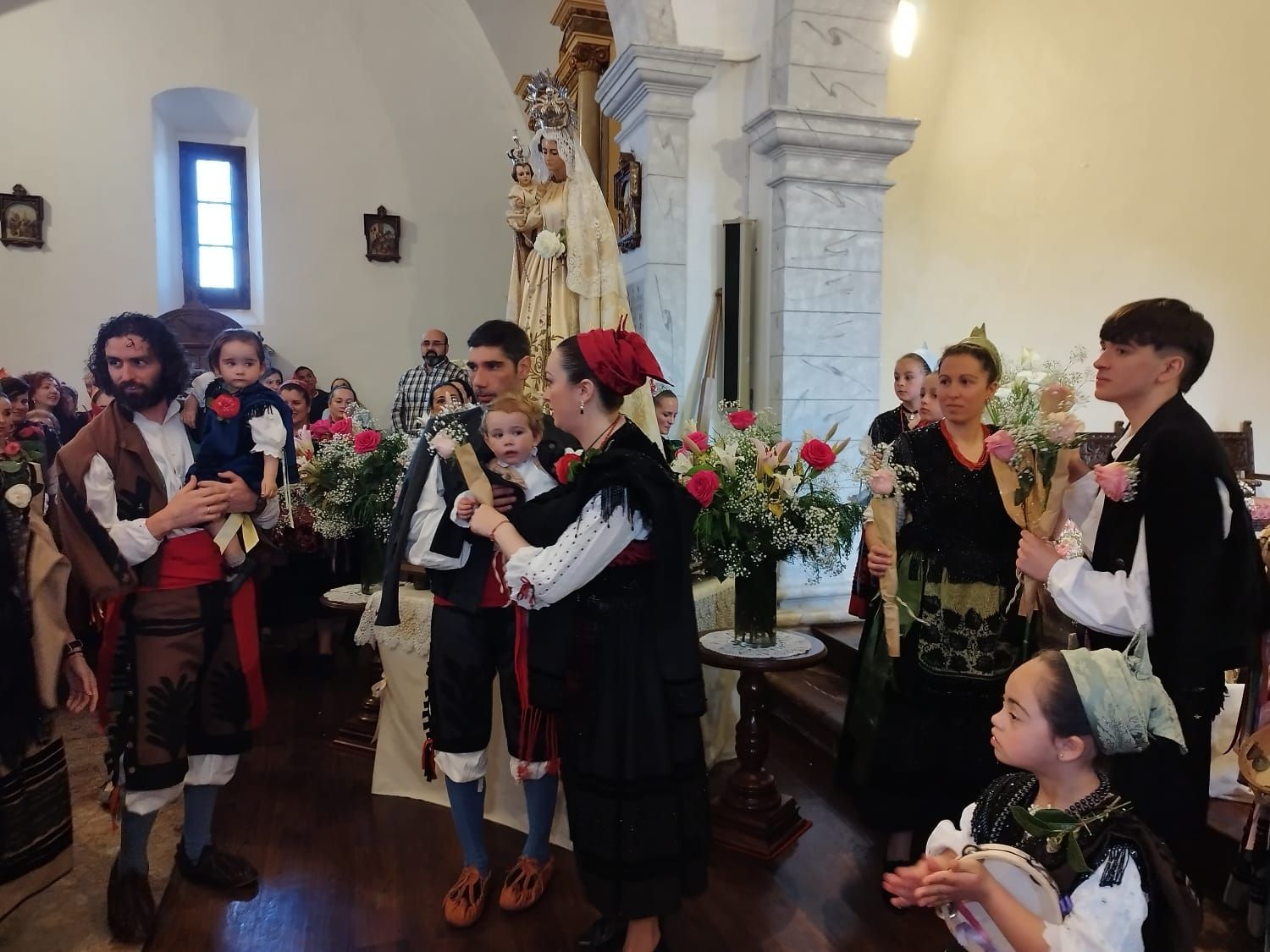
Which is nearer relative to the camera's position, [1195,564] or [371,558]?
[1195,564]

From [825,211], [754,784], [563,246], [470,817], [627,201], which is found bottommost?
[754,784]

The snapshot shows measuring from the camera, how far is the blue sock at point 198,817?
2924mm

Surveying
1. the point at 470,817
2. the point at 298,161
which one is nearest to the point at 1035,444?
the point at 470,817

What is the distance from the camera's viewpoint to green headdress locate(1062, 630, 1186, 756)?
1.50 m

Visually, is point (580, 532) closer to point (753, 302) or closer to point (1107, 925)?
point (1107, 925)

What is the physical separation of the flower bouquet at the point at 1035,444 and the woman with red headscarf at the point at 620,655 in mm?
987

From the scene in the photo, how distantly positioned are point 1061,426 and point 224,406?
2.52 meters

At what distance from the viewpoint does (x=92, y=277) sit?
874 centimetres

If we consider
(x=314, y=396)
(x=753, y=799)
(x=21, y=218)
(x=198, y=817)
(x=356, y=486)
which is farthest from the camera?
(x=314, y=396)

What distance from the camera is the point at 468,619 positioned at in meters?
2.76

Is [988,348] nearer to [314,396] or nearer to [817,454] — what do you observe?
[817,454]

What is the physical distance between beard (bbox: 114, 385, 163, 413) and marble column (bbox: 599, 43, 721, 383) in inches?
120

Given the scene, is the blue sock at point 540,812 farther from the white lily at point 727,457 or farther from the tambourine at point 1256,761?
the tambourine at point 1256,761

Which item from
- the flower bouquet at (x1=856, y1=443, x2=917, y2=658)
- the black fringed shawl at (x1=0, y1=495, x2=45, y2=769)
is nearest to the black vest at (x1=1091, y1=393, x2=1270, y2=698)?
the flower bouquet at (x1=856, y1=443, x2=917, y2=658)
